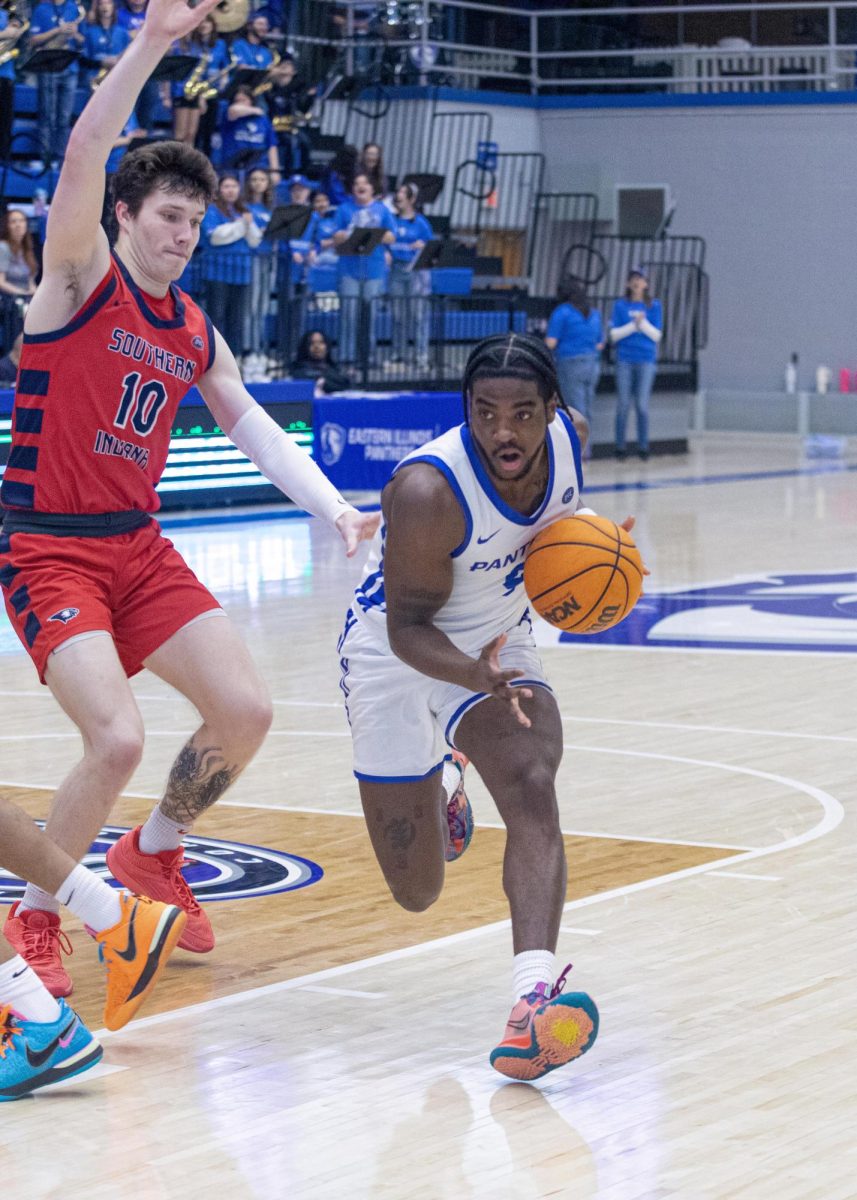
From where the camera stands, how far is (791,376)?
26.8 meters

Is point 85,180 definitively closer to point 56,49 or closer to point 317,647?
point 317,647

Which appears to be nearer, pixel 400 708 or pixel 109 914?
pixel 109 914

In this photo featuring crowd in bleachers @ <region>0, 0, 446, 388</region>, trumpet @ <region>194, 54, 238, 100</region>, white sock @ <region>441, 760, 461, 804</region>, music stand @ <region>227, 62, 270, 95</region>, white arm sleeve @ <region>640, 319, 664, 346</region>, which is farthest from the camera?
white arm sleeve @ <region>640, 319, 664, 346</region>

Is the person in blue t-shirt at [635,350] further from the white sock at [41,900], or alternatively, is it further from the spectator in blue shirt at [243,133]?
the white sock at [41,900]

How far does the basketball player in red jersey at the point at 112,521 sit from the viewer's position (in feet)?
14.9

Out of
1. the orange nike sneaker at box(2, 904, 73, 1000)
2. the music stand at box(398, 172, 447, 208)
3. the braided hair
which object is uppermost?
the music stand at box(398, 172, 447, 208)

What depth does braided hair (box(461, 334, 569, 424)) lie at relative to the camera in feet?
13.9

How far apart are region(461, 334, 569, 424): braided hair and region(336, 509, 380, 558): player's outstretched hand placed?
0.56 m

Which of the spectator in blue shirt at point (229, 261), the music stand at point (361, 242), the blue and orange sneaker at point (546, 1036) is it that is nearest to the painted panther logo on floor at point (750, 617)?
the blue and orange sneaker at point (546, 1036)

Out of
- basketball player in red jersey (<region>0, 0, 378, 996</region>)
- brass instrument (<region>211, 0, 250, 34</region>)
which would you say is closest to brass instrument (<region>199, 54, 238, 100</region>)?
brass instrument (<region>211, 0, 250, 34</region>)

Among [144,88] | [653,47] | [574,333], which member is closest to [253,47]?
[144,88]

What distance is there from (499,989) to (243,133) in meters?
16.1

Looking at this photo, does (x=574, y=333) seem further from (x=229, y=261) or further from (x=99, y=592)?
(x=99, y=592)

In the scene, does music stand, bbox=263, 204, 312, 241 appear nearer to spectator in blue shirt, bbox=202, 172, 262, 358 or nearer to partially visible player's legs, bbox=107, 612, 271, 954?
spectator in blue shirt, bbox=202, 172, 262, 358
